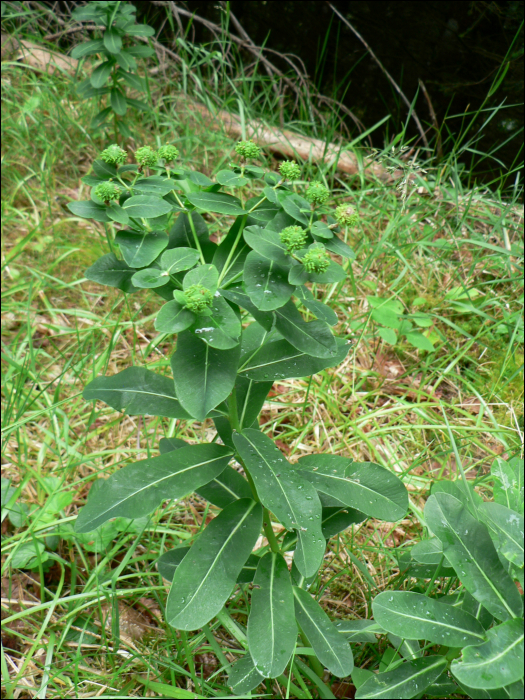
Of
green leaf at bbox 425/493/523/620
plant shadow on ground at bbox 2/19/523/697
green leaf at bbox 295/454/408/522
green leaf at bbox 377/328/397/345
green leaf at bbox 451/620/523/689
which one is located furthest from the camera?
green leaf at bbox 377/328/397/345

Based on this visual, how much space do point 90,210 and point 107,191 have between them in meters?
0.06

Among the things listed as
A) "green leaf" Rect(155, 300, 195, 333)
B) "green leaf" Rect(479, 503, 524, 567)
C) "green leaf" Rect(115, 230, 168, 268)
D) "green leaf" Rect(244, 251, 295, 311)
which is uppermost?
"green leaf" Rect(244, 251, 295, 311)

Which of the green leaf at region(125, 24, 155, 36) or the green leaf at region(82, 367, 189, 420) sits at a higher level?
the green leaf at region(125, 24, 155, 36)

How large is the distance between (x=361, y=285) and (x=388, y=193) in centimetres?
58

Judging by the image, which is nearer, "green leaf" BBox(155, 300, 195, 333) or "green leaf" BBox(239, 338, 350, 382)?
"green leaf" BBox(155, 300, 195, 333)

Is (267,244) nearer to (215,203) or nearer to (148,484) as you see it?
(215,203)

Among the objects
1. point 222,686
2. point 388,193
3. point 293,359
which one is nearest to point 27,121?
point 388,193

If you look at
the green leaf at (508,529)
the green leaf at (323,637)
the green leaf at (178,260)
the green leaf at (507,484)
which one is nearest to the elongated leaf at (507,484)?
the green leaf at (507,484)

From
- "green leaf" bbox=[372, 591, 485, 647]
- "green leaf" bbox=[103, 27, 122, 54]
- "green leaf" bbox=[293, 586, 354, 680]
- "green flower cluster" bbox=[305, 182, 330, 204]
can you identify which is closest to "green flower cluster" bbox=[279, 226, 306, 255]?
"green flower cluster" bbox=[305, 182, 330, 204]

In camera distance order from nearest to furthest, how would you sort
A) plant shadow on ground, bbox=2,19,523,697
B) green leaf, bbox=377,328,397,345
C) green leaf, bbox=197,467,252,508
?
1. green leaf, bbox=197,467,252,508
2. plant shadow on ground, bbox=2,19,523,697
3. green leaf, bbox=377,328,397,345

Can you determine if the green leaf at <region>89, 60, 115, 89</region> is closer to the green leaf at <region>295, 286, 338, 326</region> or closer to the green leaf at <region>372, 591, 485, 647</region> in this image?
the green leaf at <region>295, 286, 338, 326</region>

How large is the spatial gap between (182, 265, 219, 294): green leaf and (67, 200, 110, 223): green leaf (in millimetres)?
243

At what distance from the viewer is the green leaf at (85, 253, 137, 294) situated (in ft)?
3.57

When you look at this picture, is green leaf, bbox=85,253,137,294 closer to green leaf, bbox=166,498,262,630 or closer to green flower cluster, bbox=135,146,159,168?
green flower cluster, bbox=135,146,159,168
